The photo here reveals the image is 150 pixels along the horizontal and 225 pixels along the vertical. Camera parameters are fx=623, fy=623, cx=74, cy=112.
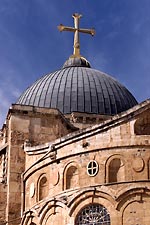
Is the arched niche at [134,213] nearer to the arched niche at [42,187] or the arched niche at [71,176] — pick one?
the arched niche at [71,176]

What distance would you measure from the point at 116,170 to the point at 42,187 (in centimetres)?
534

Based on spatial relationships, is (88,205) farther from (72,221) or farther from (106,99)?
(106,99)

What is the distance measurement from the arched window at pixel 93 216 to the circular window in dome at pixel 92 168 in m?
1.77

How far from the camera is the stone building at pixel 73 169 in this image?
111ft

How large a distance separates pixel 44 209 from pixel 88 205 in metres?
3.19

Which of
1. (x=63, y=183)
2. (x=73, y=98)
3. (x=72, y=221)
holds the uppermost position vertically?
(x=73, y=98)

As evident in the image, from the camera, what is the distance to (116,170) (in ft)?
114

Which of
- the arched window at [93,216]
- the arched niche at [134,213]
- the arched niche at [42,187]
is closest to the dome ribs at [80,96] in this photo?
the arched niche at [42,187]

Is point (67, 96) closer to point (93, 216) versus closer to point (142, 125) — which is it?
point (142, 125)

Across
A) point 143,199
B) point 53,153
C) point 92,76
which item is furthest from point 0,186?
point 92,76

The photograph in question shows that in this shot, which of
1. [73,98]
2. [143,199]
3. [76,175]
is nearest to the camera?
[143,199]

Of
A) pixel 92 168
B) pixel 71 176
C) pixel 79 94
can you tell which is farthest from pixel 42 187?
pixel 79 94

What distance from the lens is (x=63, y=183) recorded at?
1411 inches

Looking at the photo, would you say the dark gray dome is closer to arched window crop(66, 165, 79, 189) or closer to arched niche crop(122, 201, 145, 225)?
arched window crop(66, 165, 79, 189)
